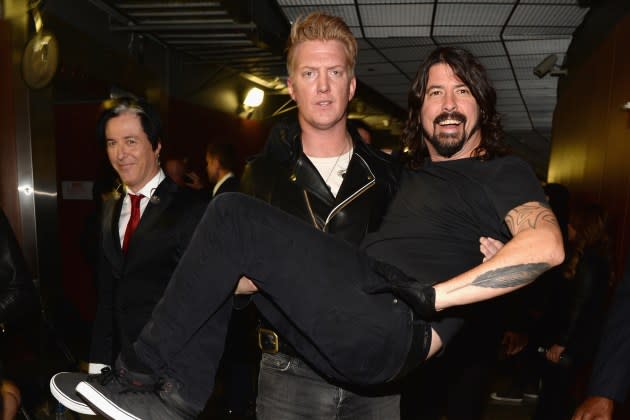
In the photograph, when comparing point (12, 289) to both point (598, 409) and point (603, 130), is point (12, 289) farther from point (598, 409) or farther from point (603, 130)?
point (603, 130)

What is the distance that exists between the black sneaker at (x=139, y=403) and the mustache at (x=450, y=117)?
1247 mm

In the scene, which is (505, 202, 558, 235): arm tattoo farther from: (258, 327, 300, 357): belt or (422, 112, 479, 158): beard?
(258, 327, 300, 357): belt

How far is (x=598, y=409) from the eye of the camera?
1.54 metres

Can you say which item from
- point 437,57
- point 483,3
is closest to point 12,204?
point 437,57

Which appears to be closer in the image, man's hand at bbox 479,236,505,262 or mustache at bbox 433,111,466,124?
man's hand at bbox 479,236,505,262

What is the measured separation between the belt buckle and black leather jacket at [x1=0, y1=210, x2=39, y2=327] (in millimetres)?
1008

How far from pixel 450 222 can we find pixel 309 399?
76cm

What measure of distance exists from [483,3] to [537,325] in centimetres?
342

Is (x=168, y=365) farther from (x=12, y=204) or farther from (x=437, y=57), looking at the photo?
(x=12, y=204)

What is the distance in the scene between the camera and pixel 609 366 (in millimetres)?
1522

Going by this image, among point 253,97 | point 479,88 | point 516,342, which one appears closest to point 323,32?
point 479,88

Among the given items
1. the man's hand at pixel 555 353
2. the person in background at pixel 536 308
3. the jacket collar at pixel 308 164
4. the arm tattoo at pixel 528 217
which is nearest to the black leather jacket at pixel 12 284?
the jacket collar at pixel 308 164

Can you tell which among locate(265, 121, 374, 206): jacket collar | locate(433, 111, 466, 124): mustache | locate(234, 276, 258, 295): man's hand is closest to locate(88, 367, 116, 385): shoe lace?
locate(234, 276, 258, 295): man's hand

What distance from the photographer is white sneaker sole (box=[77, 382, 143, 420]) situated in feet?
4.84
